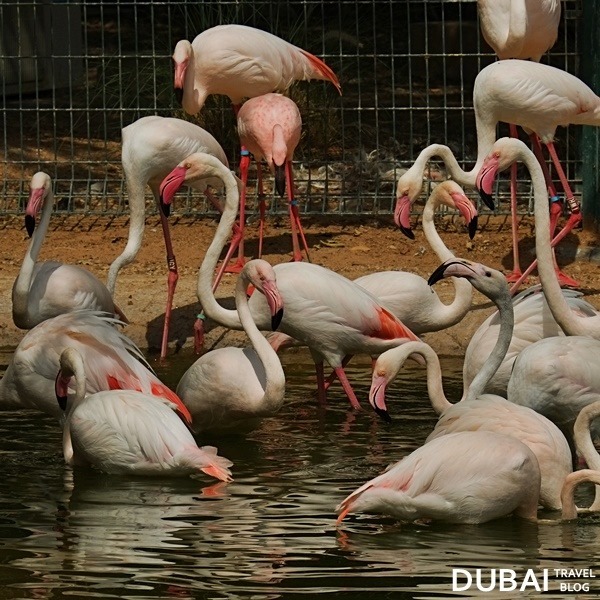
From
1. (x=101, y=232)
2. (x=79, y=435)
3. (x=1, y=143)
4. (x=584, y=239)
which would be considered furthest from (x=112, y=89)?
(x=79, y=435)

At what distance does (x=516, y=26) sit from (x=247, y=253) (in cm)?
210

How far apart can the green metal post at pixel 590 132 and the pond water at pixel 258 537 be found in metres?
3.61

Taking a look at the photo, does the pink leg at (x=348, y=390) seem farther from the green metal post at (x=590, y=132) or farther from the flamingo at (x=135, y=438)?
the green metal post at (x=590, y=132)

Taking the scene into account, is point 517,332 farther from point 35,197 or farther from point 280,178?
point 35,197

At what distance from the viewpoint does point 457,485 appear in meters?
4.56

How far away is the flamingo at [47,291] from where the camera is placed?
273 inches

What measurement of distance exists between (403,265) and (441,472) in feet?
13.4

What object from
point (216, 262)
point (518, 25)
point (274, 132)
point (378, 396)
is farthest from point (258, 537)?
point (518, 25)

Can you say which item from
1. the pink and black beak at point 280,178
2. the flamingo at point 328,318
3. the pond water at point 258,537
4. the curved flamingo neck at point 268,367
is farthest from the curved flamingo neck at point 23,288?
the pink and black beak at point 280,178

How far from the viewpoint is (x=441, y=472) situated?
15.0 feet

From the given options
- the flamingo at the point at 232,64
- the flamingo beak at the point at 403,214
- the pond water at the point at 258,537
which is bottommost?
the pond water at the point at 258,537

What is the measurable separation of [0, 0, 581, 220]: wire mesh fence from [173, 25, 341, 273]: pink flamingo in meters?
0.50

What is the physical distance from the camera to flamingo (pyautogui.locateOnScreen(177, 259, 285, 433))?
A: 19.1ft

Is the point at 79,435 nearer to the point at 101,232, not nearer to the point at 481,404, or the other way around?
the point at 481,404
